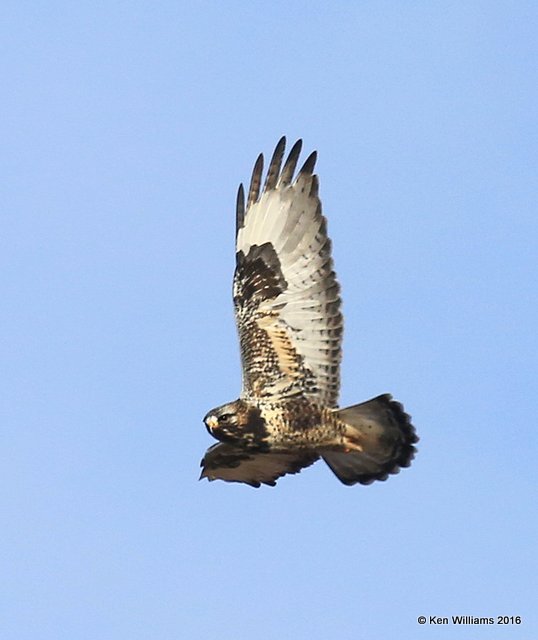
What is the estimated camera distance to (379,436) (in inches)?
411

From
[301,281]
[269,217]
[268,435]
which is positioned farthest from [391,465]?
[269,217]

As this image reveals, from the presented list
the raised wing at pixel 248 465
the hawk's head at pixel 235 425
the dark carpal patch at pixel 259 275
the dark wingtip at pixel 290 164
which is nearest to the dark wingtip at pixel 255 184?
the dark wingtip at pixel 290 164

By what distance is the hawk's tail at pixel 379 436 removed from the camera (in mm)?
10383

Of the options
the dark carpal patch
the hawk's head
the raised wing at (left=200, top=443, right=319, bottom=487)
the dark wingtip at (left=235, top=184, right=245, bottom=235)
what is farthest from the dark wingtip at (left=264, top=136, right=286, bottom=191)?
the raised wing at (left=200, top=443, right=319, bottom=487)

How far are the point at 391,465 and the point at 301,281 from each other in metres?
2.03

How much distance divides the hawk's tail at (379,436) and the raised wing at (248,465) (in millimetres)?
Result: 649

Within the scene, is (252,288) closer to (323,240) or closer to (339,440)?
(323,240)

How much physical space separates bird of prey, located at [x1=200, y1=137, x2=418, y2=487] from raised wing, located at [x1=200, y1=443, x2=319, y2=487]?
0.4 inches

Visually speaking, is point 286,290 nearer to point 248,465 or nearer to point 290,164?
point 290,164

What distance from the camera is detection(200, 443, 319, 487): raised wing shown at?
11.1 metres

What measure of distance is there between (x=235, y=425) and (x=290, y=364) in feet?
2.95

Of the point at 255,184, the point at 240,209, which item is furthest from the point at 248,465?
the point at 255,184

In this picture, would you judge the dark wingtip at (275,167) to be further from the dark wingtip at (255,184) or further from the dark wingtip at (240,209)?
the dark wingtip at (240,209)

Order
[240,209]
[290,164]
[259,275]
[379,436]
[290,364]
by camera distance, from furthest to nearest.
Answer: [240,209] → [290,164] → [259,275] → [290,364] → [379,436]
